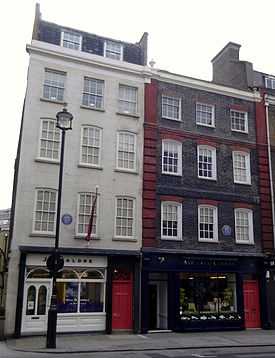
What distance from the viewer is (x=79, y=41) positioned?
868 inches

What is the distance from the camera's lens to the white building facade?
722 inches

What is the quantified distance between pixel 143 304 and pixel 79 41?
14.4 metres

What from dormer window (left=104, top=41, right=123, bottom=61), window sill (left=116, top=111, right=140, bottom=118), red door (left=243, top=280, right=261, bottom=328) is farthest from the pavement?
dormer window (left=104, top=41, right=123, bottom=61)

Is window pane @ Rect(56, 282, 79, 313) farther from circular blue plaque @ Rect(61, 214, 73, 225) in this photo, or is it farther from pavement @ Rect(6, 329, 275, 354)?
circular blue plaque @ Rect(61, 214, 73, 225)

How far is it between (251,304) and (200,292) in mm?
3212

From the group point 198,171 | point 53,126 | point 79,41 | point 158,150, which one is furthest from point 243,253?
point 79,41

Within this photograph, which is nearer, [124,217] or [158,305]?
[124,217]

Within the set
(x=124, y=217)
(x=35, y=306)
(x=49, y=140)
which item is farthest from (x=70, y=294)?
(x=49, y=140)

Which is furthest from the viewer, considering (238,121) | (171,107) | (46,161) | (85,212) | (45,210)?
(238,121)

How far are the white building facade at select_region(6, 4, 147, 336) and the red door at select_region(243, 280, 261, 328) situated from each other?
649 centimetres

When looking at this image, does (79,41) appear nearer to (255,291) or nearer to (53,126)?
(53,126)

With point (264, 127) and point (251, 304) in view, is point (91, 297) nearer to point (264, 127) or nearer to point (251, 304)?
point (251, 304)

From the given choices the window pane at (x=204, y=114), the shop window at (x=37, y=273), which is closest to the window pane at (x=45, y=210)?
the shop window at (x=37, y=273)

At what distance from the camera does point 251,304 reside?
21953 mm
